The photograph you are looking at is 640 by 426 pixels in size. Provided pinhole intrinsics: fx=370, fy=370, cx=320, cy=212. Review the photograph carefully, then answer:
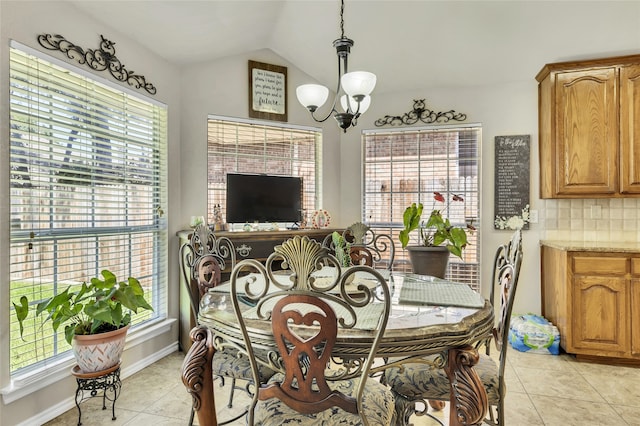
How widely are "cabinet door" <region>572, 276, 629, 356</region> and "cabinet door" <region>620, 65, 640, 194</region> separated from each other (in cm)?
84

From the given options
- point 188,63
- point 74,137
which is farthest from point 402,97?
point 74,137

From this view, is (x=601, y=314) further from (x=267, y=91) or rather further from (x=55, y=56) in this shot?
(x=55, y=56)

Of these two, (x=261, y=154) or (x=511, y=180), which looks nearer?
(x=511, y=180)

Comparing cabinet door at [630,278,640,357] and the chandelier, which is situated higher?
the chandelier

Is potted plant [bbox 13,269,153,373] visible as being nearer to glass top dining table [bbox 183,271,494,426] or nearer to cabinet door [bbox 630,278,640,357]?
glass top dining table [bbox 183,271,494,426]

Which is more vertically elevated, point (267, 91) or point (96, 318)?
point (267, 91)

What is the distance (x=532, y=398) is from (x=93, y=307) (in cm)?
276

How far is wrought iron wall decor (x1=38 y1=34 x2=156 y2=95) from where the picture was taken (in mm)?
2204

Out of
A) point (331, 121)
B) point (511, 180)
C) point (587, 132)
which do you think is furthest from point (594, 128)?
point (331, 121)

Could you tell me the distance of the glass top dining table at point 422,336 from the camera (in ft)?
4.27

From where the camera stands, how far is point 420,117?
395 centimetres

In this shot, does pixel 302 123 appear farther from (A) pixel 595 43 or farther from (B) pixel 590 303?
(B) pixel 590 303

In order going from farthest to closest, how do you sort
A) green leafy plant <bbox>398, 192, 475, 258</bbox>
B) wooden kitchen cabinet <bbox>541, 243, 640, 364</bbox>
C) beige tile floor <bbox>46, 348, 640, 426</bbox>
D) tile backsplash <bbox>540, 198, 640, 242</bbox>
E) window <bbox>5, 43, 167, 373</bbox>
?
green leafy plant <bbox>398, 192, 475, 258</bbox> < tile backsplash <bbox>540, 198, 640, 242</bbox> < wooden kitchen cabinet <bbox>541, 243, 640, 364</bbox> < beige tile floor <bbox>46, 348, 640, 426</bbox> < window <bbox>5, 43, 167, 373</bbox>

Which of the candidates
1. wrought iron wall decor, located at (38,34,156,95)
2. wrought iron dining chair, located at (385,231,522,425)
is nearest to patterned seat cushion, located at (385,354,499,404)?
wrought iron dining chair, located at (385,231,522,425)
